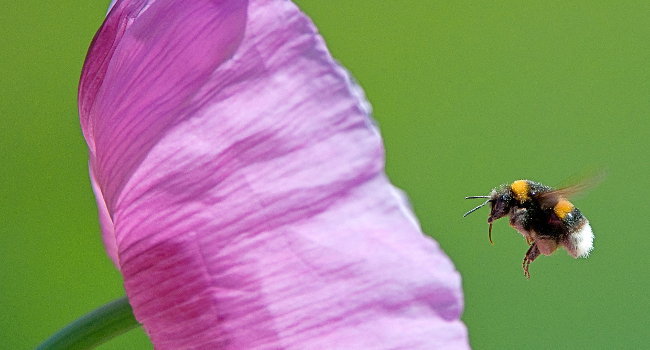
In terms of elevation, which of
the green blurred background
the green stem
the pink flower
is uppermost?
the pink flower

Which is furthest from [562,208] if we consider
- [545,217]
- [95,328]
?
[95,328]

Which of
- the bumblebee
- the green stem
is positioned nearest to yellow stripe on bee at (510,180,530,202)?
the bumblebee

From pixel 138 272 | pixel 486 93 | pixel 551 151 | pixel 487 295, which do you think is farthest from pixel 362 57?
pixel 138 272

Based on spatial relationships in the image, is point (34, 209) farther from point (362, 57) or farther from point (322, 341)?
point (322, 341)

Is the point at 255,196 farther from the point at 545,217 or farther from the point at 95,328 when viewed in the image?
the point at 545,217

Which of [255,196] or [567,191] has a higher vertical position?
[255,196]

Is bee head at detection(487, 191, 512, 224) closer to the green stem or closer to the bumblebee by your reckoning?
the bumblebee

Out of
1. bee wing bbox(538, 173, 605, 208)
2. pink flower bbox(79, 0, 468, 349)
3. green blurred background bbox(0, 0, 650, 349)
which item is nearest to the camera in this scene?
pink flower bbox(79, 0, 468, 349)

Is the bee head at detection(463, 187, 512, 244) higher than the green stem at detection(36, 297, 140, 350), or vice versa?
the green stem at detection(36, 297, 140, 350)
